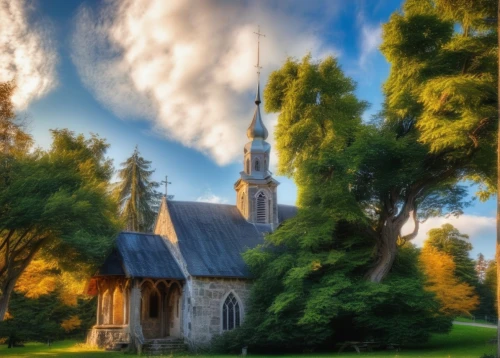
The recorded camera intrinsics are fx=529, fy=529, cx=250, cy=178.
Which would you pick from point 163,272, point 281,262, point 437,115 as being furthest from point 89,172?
point 437,115

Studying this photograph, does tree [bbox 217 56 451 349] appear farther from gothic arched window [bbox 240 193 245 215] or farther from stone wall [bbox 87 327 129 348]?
gothic arched window [bbox 240 193 245 215]

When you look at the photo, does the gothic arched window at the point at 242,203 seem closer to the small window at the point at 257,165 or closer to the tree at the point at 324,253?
the small window at the point at 257,165

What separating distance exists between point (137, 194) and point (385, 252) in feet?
81.4

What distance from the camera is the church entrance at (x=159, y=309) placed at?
28.2 m

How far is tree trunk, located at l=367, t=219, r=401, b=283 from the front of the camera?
79.8 ft

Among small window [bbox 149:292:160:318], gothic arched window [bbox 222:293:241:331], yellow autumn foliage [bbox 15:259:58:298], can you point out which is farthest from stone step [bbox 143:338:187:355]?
yellow autumn foliage [bbox 15:259:58:298]

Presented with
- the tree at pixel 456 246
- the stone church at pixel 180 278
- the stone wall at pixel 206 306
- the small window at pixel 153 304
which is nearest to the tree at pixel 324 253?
the stone wall at pixel 206 306

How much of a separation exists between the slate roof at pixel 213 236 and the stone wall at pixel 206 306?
554 mm

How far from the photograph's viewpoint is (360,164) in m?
22.5

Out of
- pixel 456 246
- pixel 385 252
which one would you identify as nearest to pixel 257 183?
pixel 385 252

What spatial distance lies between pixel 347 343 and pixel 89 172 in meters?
14.4

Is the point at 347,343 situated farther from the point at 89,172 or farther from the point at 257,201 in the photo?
the point at 89,172

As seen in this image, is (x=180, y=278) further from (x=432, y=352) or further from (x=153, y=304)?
(x=432, y=352)

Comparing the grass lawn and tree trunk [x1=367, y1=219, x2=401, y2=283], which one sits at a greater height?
tree trunk [x1=367, y1=219, x2=401, y2=283]
